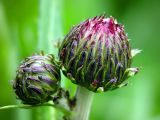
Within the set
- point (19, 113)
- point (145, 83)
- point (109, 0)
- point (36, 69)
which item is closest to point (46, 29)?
point (19, 113)

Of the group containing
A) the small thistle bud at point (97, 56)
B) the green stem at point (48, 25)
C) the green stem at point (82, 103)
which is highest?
the green stem at point (48, 25)

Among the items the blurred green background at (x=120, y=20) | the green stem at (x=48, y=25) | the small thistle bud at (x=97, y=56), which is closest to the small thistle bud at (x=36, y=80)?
the small thistle bud at (x=97, y=56)

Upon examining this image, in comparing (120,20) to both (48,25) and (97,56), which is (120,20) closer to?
(48,25)

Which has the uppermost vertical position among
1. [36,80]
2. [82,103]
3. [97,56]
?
[97,56]

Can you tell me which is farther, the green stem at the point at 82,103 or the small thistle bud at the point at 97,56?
the green stem at the point at 82,103

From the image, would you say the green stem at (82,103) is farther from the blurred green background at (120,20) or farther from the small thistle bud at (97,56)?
the blurred green background at (120,20)

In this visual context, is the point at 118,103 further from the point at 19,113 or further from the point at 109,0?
the point at 109,0

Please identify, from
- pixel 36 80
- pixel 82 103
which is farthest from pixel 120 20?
pixel 36 80
